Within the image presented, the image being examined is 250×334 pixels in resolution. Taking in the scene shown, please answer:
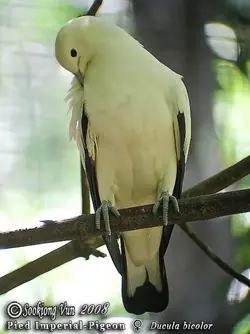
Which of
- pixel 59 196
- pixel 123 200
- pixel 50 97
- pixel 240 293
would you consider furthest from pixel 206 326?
pixel 50 97

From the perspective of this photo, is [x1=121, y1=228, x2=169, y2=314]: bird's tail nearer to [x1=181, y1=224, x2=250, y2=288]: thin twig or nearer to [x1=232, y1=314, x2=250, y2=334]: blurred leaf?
[x1=181, y1=224, x2=250, y2=288]: thin twig

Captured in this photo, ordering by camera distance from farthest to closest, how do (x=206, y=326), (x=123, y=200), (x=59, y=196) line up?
(x=59, y=196), (x=206, y=326), (x=123, y=200)

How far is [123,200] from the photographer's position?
4.20ft

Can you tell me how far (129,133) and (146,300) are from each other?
430 millimetres

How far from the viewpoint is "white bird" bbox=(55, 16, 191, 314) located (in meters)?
1.18

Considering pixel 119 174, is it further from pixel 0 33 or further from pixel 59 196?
pixel 0 33

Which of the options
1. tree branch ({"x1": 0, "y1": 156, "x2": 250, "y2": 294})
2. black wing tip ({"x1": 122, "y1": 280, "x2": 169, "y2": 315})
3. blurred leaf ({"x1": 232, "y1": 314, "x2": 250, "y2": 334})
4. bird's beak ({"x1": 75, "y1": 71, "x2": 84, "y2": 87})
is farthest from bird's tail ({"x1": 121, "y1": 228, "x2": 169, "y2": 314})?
bird's beak ({"x1": 75, "y1": 71, "x2": 84, "y2": 87})

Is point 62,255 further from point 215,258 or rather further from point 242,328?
point 242,328

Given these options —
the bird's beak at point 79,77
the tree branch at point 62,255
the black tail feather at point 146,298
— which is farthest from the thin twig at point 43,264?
the bird's beak at point 79,77

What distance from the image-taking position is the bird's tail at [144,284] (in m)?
1.32

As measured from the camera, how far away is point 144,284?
1.33 meters

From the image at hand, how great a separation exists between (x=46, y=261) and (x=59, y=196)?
247 millimetres

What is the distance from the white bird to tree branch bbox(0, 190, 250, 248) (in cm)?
3

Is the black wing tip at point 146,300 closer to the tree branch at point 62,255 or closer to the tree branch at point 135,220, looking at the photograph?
the tree branch at point 62,255
